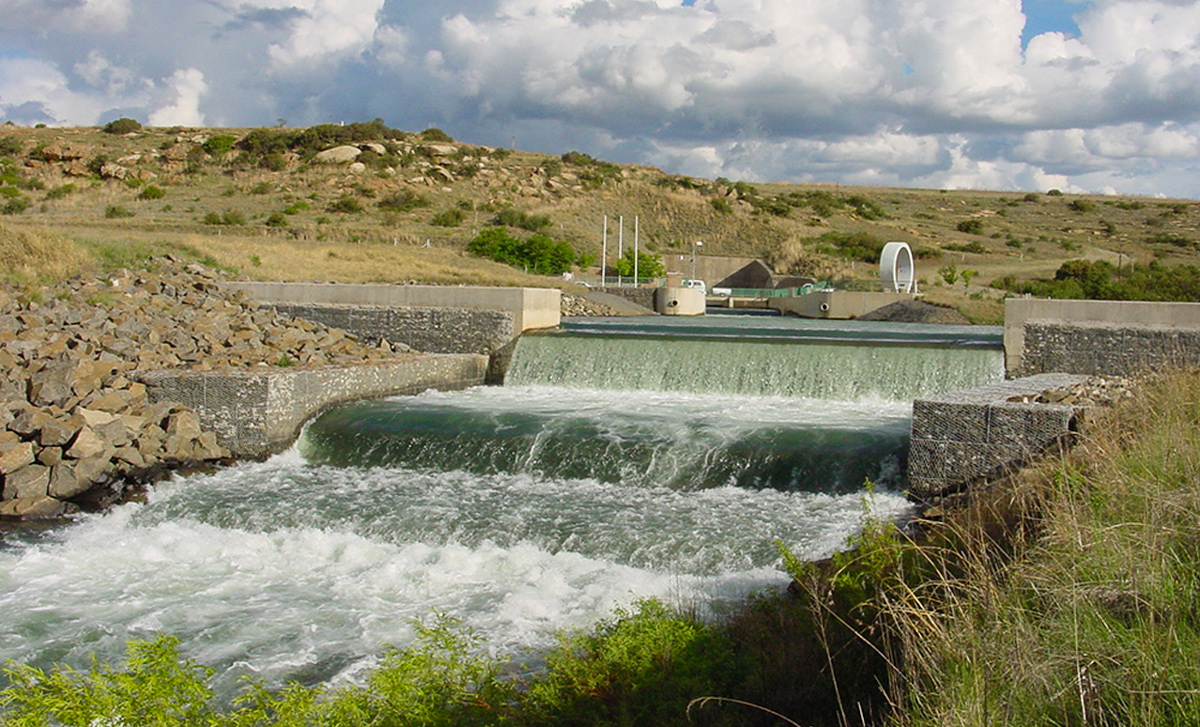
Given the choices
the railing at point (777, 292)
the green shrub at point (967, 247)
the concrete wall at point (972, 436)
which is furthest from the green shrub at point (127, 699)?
the green shrub at point (967, 247)

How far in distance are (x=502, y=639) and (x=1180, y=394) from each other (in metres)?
5.61

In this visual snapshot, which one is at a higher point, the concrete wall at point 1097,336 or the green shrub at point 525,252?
the green shrub at point 525,252

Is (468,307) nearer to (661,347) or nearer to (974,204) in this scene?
(661,347)

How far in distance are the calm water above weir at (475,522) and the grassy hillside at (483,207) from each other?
24570 mm

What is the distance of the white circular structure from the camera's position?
36.5 metres

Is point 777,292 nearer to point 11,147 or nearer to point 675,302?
point 675,302

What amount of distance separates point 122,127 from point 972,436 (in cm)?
7264

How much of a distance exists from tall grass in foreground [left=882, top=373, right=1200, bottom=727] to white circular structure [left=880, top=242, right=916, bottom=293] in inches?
1291

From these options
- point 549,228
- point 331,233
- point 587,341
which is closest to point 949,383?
point 587,341

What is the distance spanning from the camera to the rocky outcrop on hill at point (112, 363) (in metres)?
10.5

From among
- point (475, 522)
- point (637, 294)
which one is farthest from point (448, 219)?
point (475, 522)

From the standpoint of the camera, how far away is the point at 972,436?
29.0ft

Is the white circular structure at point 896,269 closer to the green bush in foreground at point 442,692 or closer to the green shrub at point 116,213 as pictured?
the green shrub at point 116,213

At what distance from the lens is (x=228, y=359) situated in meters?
14.1
